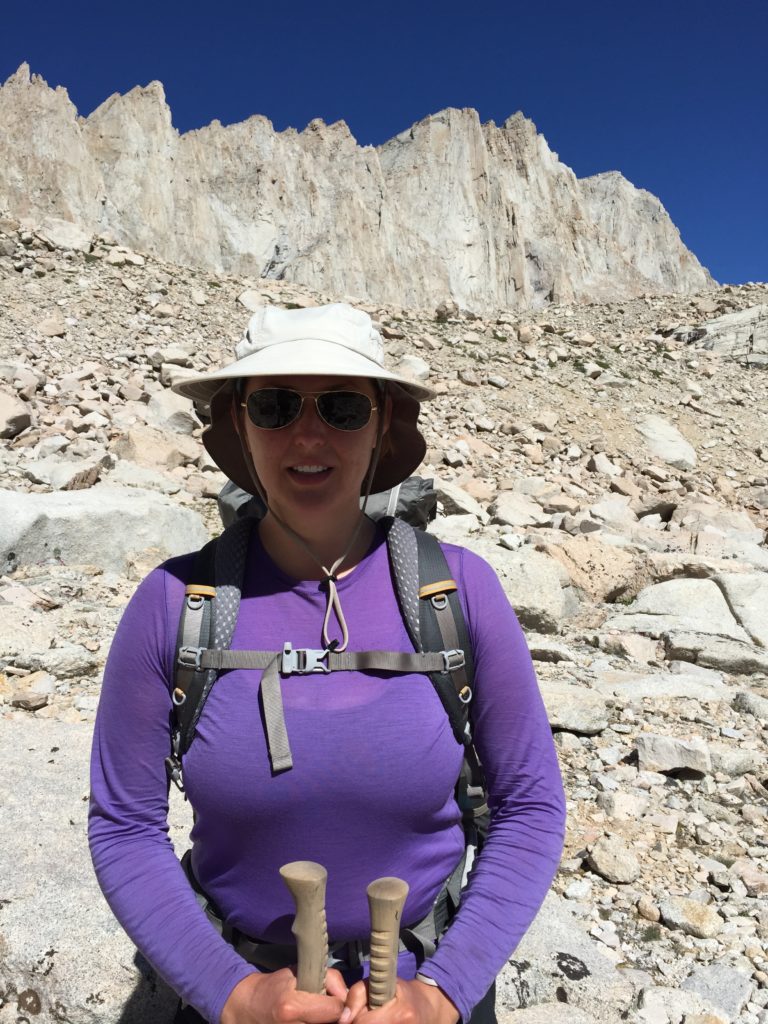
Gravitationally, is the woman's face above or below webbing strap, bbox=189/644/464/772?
above

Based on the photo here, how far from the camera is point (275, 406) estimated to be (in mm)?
1535

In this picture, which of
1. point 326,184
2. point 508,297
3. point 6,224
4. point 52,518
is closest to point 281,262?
point 326,184

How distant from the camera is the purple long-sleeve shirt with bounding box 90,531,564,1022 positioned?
4.49 feet

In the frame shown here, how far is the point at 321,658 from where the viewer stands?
1.43m

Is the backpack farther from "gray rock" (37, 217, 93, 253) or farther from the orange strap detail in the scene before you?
"gray rock" (37, 217, 93, 253)

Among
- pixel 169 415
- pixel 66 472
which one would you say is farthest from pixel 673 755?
pixel 169 415

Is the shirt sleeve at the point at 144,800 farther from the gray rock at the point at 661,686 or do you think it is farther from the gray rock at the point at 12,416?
the gray rock at the point at 12,416

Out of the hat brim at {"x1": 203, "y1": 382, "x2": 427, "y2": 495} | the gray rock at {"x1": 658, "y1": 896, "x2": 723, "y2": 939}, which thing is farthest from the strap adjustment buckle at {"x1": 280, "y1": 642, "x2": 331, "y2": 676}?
the gray rock at {"x1": 658, "y1": 896, "x2": 723, "y2": 939}

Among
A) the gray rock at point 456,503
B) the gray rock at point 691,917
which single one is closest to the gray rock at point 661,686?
the gray rock at point 691,917

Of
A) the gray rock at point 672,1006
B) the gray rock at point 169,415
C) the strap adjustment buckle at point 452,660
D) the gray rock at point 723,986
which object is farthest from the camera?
the gray rock at point 169,415

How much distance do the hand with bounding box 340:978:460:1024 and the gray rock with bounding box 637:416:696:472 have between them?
14350 millimetres

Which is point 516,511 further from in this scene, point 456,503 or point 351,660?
point 351,660

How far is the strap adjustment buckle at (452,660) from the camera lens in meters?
1.45

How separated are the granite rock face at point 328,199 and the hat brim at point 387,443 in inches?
1530
